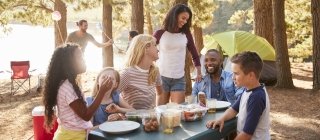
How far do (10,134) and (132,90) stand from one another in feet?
11.6

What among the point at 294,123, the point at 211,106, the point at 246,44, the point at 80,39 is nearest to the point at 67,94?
the point at 211,106

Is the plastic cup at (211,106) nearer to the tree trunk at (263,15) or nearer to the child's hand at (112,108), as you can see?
the child's hand at (112,108)

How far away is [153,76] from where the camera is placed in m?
3.68

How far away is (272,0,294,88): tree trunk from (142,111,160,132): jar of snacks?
682cm

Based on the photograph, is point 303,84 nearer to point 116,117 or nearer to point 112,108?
point 112,108

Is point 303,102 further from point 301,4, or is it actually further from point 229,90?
point 301,4

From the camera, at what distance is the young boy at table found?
268 cm

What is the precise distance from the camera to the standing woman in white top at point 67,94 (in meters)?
2.72

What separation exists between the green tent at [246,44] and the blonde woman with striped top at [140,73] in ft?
19.8

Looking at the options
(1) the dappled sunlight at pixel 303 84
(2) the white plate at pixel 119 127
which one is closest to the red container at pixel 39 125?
(2) the white plate at pixel 119 127

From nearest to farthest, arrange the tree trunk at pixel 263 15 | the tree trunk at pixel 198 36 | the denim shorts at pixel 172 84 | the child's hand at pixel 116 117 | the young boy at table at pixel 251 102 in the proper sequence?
the young boy at table at pixel 251 102 → the child's hand at pixel 116 117 → the denim shorts at pixel 172 84 → the tree trunk at pixel 263 15 → the tree trunk at pixel 198 36

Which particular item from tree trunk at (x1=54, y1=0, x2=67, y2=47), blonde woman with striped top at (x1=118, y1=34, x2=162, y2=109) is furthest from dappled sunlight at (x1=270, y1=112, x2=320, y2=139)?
tree trunk at (x1=54, y1=0, x2=67, y2=47)

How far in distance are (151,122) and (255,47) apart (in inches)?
290

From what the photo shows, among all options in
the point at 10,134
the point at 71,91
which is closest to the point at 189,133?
the point at 71,91
